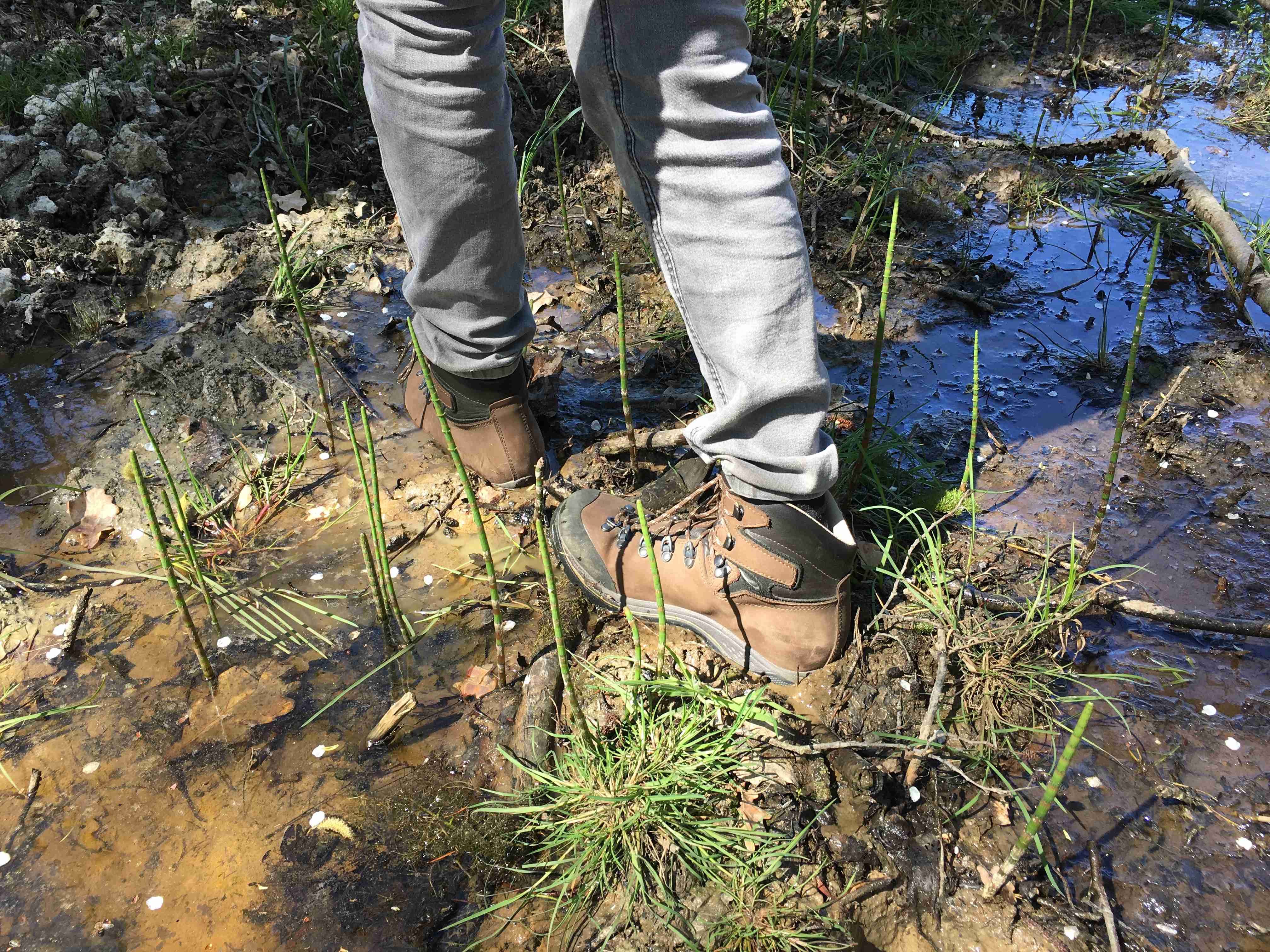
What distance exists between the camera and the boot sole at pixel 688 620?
1951mm

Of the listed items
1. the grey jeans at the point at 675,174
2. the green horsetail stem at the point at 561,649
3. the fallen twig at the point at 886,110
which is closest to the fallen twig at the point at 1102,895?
the grey jeans at the point at 675,174

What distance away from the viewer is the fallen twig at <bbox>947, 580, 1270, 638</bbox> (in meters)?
1.94

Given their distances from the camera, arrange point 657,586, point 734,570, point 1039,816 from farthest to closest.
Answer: point 734,570, point 657,586, point 1039,816

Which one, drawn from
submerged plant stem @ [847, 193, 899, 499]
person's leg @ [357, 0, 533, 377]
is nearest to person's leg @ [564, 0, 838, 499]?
submerged plant stem @ [847, 193, 899, 499]

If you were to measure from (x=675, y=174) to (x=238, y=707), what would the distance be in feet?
5.03

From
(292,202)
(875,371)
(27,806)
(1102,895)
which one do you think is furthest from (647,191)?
(292,202)

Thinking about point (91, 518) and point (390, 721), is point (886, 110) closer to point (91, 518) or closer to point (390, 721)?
point (390, 721)

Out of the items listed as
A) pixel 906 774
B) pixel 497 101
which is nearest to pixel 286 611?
pixel 497 101

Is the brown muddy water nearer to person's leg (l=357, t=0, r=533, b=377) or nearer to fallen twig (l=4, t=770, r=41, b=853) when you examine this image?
fallen twig (l=4, t=770, r=41, b=853)

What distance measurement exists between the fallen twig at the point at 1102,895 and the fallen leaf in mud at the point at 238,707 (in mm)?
1712

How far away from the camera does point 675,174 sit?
159cm

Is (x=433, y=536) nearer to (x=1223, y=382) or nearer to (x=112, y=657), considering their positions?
(x=112, y=657)

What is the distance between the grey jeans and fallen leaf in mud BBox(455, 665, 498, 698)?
2.43 feet

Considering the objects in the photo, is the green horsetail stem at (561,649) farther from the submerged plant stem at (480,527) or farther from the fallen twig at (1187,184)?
the fallen twig at (1187,184)
